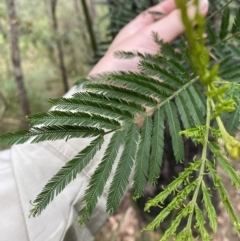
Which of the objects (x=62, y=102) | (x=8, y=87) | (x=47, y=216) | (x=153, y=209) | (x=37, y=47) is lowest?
(x=153, y=209)

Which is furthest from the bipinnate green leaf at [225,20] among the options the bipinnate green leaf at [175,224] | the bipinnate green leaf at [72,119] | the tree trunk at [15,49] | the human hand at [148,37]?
the tree trunk at [15,49]

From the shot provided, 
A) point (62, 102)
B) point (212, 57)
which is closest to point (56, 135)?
point (62, 102)

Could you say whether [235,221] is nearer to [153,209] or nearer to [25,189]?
[25,189]

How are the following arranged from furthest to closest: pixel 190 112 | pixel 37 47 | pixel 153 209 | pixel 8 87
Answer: pixel 37 47 → pixel 8 87 → pixel 153 209 → pixel 190 112

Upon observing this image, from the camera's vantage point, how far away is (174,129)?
79 centimetres

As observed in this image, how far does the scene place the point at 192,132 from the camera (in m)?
0.59

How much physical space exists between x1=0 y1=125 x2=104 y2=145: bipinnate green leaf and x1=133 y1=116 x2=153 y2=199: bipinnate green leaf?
0.41ft

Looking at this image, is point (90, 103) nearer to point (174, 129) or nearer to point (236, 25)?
point (174, 129)

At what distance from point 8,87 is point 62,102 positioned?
12.4 feet

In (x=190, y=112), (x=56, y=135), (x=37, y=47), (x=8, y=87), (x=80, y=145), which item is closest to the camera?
(x=56, y=135)

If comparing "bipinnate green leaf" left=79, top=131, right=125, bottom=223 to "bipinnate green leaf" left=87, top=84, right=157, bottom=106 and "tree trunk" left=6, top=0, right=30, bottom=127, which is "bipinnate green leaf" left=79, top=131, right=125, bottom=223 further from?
"tree trunk" left=6, top=0, right=30, bottom=127

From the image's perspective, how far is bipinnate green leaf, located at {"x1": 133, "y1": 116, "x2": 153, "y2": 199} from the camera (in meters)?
0.70

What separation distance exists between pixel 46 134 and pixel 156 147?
0.25 m

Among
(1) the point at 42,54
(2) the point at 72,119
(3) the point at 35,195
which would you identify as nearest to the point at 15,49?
(3) the point at 35,195
